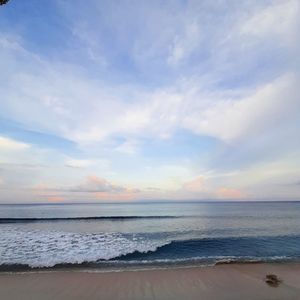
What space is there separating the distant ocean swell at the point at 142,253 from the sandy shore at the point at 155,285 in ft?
8.50

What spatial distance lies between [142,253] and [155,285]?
297 inches

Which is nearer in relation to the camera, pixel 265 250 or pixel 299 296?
pixel 299 296

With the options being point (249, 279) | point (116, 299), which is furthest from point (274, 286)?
point (116, 299)

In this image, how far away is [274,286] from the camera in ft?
35.1

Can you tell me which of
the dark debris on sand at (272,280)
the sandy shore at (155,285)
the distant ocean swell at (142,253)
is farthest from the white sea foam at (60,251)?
the dark debris on sand at (272,280)

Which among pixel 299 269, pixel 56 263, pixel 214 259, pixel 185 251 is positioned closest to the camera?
pixel 299 269

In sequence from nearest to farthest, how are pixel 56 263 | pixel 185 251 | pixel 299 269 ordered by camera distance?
pixel 299 269 < pixel 56 263 < pixel 185 251

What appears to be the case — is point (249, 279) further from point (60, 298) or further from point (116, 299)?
point (60, 298)

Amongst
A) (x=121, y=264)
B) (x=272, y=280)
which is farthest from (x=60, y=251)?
(x=272, y=280)

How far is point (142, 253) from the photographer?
59.4 ft

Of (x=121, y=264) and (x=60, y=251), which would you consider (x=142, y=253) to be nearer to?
(x=121, y=264)

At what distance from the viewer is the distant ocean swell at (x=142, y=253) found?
15.3 metres

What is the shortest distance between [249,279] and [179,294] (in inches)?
136

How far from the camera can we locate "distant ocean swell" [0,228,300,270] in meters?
15.3
